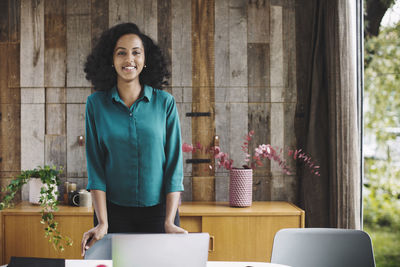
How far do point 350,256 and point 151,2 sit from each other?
2253 millimetres

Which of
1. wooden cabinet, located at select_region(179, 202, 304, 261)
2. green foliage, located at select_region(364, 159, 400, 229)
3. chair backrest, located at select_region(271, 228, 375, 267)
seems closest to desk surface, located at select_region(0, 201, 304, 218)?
wooden cabinet, located at select_region(179, 202, 304, 261)

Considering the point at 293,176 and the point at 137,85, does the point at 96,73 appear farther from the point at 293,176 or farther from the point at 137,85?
the point at 293,176

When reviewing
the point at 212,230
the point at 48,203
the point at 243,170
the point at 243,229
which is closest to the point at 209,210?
the point at 212,230

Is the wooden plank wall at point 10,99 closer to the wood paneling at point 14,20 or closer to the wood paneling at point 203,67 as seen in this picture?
the wood paneling at point 14,20

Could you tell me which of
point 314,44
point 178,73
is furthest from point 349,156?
point 178,73

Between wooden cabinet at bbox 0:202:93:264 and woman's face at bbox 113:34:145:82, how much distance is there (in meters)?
1.06

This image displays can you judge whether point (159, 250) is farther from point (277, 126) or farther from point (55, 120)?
point (55, 120)

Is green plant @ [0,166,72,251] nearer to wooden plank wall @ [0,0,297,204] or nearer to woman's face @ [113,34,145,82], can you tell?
wooden plank wall @ [0,0,297,204]

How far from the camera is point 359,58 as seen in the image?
8.20ft

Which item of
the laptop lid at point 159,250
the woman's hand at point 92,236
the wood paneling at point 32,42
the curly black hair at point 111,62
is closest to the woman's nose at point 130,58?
the curly black hair at point 111,62

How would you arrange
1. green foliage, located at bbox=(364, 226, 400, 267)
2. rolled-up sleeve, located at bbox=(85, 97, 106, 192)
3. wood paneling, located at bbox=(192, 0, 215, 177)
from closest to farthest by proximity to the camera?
rolled-up sleeve, located at bbox=(85, 97, 106, 192), green foliage, located at bbox=(364, 226, 400, 267), wood paneling, located at bbox=(192, 0, 215, 177)

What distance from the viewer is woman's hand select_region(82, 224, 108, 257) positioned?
1.54 metres

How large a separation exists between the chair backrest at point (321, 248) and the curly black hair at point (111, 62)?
1.05 m

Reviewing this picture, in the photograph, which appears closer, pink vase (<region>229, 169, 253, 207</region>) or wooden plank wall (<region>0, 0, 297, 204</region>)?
pink vase (<region>229, 169, 253, 207</region>)
